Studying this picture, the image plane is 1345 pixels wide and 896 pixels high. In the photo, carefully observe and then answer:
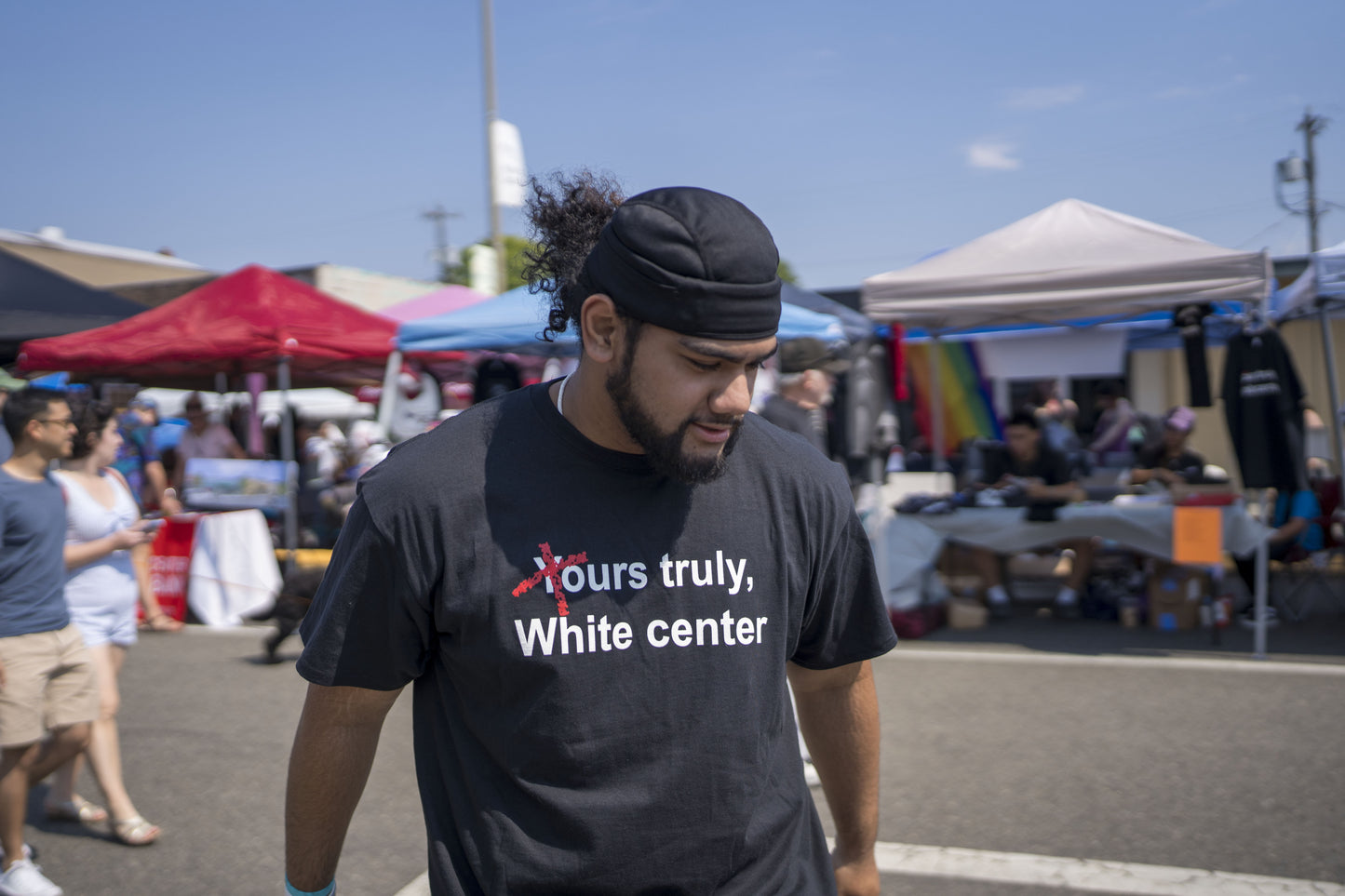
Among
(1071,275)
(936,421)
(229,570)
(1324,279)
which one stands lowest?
(229,570)

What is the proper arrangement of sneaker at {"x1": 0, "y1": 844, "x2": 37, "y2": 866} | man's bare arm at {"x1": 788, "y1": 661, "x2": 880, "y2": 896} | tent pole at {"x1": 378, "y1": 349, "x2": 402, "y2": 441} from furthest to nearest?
tent pole at {"x1": 378, "y1": 349, "x2": 402, "y2": 441}, sneaker at {"x1": 0, "y1": 844, "x2": 37, "y2": 866}, man's bare arm at {"x1": 788, "y1": 661, "x2": 880, "y2": 896}

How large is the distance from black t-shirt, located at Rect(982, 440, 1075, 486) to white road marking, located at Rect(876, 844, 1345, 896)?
5.23m

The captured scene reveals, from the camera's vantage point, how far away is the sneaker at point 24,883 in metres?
3.92

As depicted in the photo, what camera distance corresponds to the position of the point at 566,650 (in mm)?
1582

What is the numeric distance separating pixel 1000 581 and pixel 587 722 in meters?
7.93

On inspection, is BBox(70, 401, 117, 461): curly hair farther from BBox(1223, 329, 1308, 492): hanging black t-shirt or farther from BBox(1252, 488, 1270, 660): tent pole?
BBox(1223, 329, 1308, 492): hanging black t-shirt

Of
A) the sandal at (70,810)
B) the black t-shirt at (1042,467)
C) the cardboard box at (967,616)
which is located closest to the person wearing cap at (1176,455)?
the black t-shirt at (1042,467)

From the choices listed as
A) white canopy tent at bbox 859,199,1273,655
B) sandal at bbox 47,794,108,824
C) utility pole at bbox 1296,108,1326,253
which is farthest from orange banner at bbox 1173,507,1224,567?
utility pole at bbox 1296,108,1326,253

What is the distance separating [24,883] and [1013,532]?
6926 millimetres

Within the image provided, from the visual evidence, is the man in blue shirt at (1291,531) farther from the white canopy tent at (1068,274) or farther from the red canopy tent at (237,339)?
the red canopy tent at (237,339)

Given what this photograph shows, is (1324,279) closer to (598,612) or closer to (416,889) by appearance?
(416,889)

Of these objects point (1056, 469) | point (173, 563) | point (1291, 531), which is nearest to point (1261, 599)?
point (1291, 531)

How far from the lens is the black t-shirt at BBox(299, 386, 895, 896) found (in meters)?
1.57

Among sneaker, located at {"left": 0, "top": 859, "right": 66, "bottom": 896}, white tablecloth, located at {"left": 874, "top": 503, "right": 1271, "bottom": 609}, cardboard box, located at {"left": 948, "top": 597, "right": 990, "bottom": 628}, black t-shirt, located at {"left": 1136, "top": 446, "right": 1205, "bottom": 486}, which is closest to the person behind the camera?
sneaker, located at {"left": 0, "top": 859, "right": 66, "bottom": 896}
